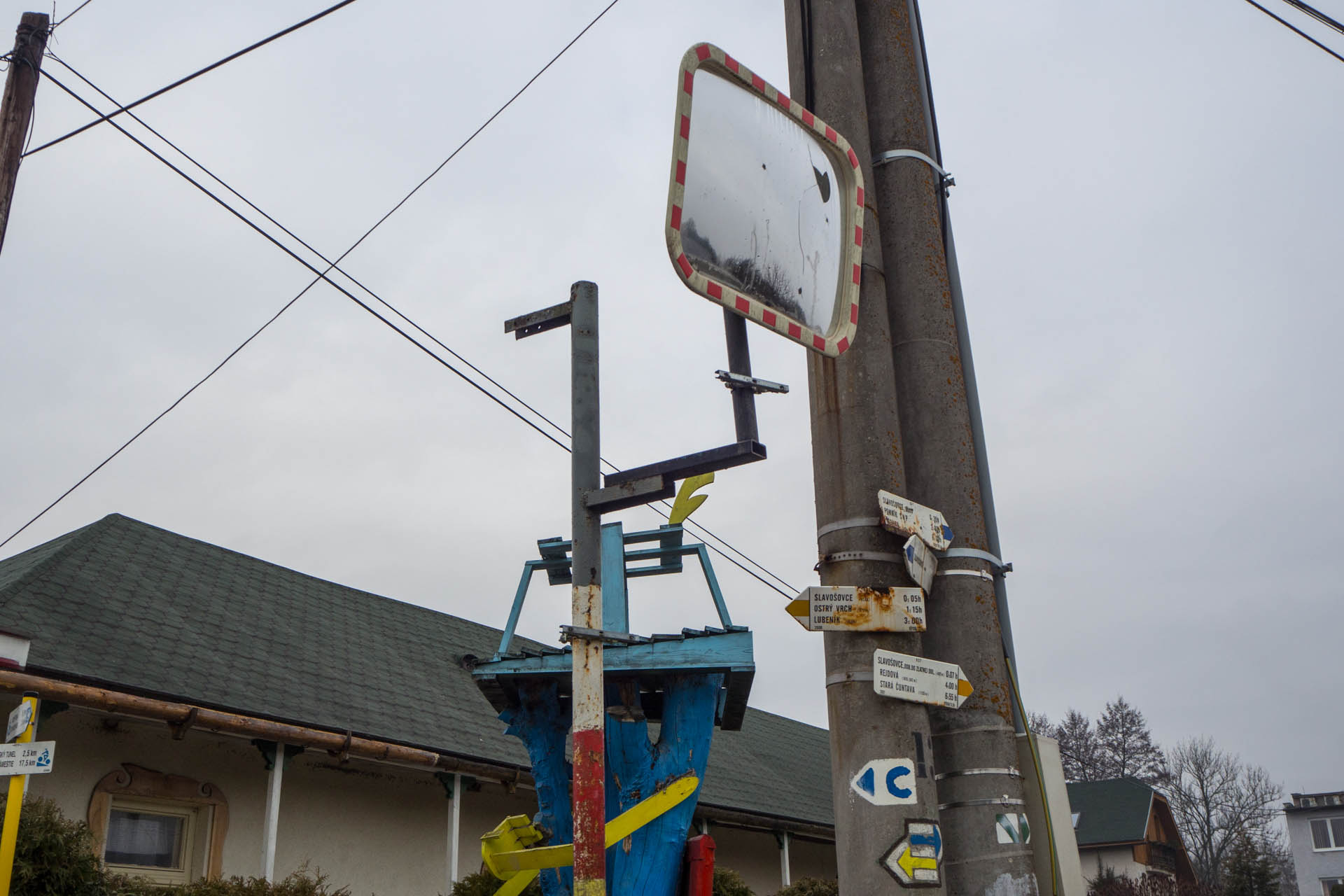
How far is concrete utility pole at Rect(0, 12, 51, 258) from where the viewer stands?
8.34 m

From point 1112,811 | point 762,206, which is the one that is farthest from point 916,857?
point 1112,811

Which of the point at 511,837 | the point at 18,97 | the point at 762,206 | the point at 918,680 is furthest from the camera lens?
the point at 18,97

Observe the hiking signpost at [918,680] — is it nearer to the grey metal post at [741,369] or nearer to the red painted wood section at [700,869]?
the grey metal post at [741,369]

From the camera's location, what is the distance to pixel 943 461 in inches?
154

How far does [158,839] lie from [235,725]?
1.58 metres

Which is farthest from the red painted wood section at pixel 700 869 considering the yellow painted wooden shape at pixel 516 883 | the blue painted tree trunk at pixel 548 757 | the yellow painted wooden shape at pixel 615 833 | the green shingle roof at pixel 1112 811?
the green shingle roof at pixel 1112 811

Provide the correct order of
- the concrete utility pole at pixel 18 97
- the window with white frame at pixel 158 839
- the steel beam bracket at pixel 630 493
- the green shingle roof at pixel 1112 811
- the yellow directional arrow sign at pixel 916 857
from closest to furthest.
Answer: the yellow directional arrow sign at pixel 916 857 < the steel beam bracket at pixel 630 493 < the concrete utility pole at pixel 18 97 < the window with white frame at pixel 158 839 < the green shingle roof at pixel 1112 811

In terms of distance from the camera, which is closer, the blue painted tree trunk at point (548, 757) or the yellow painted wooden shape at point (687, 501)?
the yellow painted wooden shape at point (687, 501)

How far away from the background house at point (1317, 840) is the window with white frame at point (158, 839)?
49634 millimetres

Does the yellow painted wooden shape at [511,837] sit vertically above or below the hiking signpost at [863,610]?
below

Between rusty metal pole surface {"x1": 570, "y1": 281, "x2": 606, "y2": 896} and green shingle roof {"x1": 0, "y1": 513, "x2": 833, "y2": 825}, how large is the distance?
8.00 m

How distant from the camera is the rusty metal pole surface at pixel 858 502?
334cm

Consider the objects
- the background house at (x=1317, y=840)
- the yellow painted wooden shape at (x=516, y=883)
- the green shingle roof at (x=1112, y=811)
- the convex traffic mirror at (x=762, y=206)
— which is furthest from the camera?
the background house at (x=1317, y=840)

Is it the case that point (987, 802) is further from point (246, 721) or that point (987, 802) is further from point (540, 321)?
point (246, 721)
